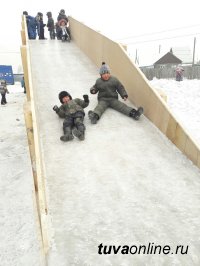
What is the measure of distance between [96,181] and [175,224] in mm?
1311

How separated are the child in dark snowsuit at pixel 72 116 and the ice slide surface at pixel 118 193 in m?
0.15

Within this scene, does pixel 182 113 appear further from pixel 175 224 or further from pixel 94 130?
pixel 175 224

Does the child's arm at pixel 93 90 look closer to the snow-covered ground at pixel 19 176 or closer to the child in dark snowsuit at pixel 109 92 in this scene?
the child in dark snowsuit at pixel 109 92

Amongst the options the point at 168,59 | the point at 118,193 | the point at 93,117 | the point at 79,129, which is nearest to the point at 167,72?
the point at 168,59

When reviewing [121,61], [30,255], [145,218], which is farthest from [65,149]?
[121,61]

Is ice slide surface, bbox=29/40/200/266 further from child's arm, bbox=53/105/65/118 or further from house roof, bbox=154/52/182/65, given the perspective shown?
house roof, bbox=154/52/182/65

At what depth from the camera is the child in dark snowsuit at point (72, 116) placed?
221 inches

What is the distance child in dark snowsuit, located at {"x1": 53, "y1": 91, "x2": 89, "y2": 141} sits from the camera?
562 cm

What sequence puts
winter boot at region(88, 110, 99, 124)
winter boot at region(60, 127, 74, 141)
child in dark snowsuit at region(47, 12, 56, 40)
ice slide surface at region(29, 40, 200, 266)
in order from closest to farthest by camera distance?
ice slide surface at region(29, 40, 200, 266) → winter boot at region(60, 127, 74, 141) → winter boot at region(88, 110, 99, 124) → child in dark snowsuit at region(47, 12, 56, 40)

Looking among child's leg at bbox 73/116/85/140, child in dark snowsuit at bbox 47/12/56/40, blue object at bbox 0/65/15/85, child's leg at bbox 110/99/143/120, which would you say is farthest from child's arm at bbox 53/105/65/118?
blue object at bbox 0/65/15/85

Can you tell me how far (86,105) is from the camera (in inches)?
254

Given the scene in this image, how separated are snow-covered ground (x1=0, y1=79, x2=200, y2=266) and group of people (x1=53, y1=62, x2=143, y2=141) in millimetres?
3019

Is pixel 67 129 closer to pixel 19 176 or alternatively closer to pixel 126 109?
pixel 126 109

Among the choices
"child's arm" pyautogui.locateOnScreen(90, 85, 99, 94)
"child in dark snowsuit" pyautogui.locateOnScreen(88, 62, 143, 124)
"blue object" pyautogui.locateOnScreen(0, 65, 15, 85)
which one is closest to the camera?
"child in dark snowsuit" pyautogui.locateOnScreen(88, 62, 143, 124)
